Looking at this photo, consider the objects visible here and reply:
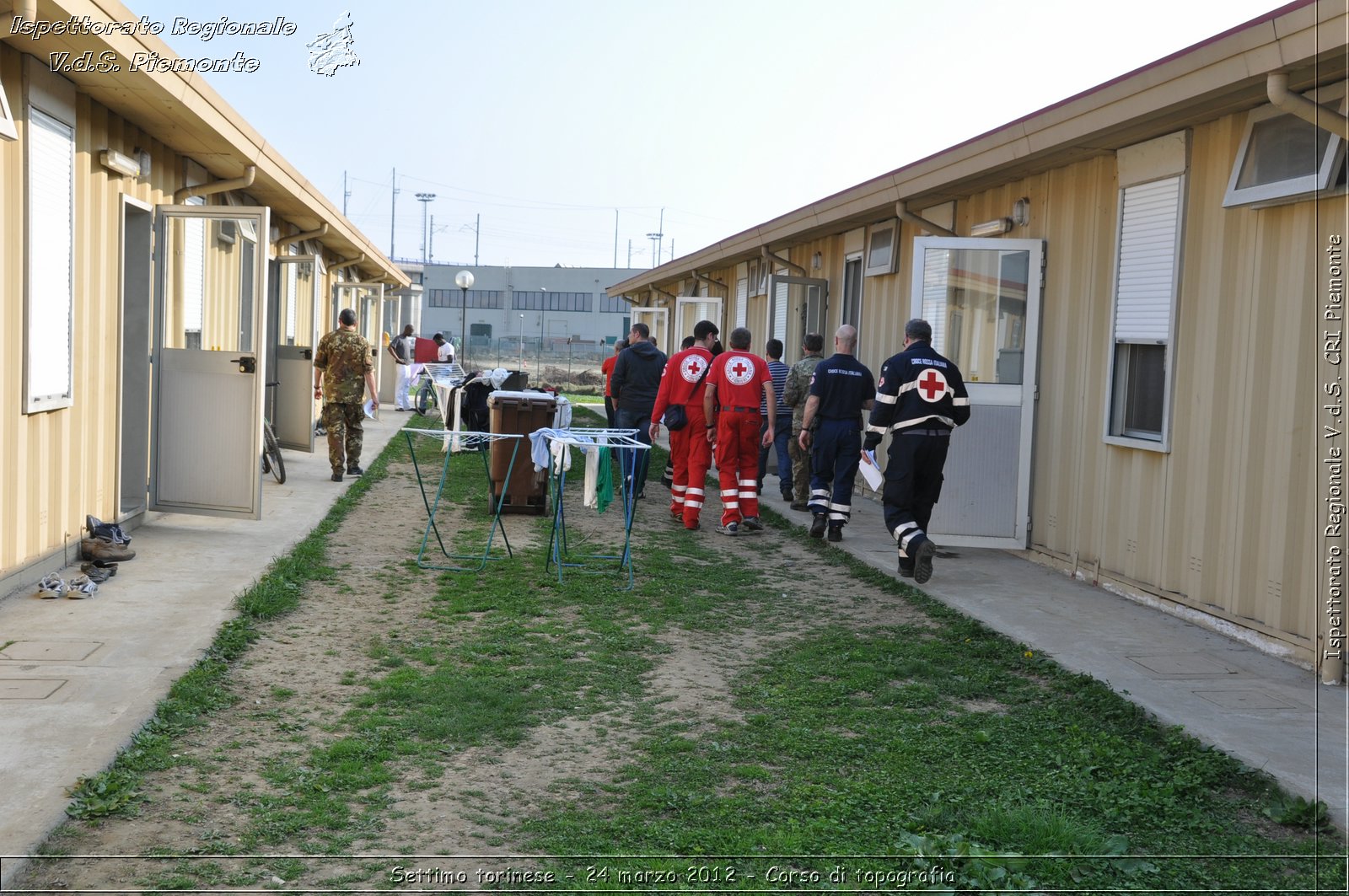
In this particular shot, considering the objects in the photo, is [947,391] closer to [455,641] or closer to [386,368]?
[455,641]

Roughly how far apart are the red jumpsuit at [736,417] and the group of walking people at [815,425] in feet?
0.03

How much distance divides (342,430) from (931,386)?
23.3ft

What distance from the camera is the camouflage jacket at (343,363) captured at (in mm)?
12617

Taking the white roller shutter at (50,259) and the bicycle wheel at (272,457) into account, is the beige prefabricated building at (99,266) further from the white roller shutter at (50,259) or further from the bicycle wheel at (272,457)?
the bicycle wheel at (272,457)

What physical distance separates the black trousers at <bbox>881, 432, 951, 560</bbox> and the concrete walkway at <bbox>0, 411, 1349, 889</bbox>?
422 millimetres

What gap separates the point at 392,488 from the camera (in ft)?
43.0

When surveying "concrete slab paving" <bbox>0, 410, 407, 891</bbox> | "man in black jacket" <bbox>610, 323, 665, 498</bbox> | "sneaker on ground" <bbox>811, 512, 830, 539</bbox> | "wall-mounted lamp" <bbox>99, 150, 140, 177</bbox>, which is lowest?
"concrete slab paving" <bbox>0, 410, 407, 891</bbox>

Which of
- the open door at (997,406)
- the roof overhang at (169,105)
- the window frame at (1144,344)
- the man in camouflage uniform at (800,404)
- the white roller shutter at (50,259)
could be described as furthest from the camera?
the man in camouflage uniform at (800,404)

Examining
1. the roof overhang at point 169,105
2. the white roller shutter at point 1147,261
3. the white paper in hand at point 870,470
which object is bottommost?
the white paper in hand at point 870,470

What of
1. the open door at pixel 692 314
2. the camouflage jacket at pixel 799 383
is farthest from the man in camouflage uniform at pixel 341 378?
the open door at pixel 692 314

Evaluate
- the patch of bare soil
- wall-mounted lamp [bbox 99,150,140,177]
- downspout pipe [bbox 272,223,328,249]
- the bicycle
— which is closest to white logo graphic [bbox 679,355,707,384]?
the patch of bare soil

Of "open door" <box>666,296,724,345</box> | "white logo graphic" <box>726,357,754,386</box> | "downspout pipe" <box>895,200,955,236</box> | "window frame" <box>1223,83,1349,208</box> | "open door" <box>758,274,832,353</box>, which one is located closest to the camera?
"window frame" <box>1223,83,1349,208</box>

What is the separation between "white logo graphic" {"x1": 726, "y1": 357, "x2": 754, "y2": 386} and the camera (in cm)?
1050

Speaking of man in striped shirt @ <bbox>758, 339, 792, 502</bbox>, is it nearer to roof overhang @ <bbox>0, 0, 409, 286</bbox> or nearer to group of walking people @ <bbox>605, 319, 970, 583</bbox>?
group of walking people @ <bbox>605, 319, 970, 583</bbox>
